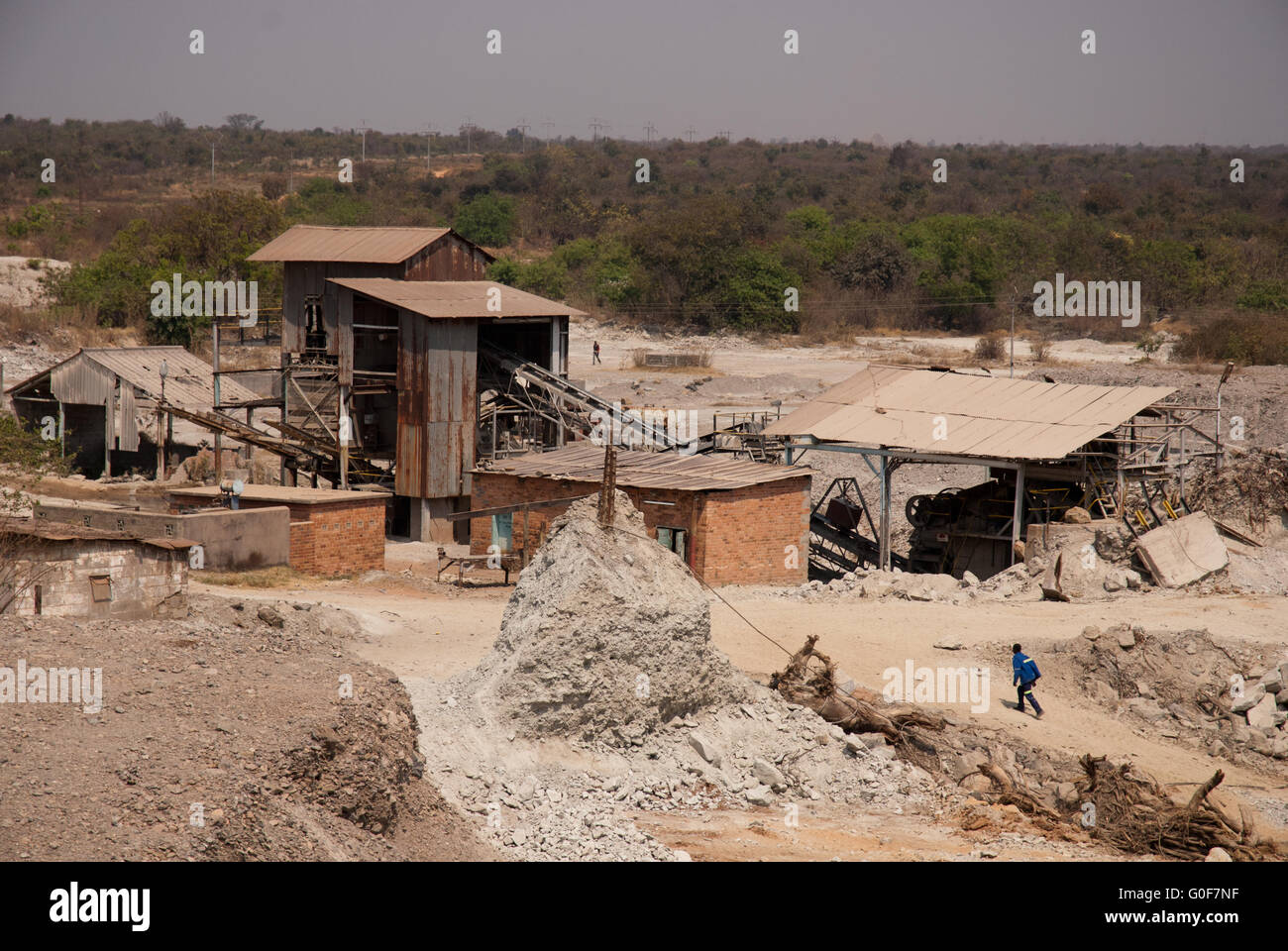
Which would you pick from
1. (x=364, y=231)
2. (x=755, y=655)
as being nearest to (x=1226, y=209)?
(x=364, y=231)

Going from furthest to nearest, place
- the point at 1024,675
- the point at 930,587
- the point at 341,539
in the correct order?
the point at 341,539
the point at 930,587
the point at 1024,675

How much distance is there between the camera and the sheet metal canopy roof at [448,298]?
1280 inches

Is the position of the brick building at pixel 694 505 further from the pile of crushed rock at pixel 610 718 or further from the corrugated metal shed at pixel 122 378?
the corrugated metal shed at pixel 122 378

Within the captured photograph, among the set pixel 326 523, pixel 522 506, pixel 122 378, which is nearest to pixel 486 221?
pixel 122 378

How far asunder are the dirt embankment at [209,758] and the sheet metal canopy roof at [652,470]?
35.9 feet

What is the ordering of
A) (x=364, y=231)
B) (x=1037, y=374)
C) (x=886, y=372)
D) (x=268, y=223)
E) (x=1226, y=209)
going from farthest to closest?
(x=1226, y=209)
(x=268, y=223)
(x=1037, y=374)
(x=364, y=231)
(x=886, y=372)

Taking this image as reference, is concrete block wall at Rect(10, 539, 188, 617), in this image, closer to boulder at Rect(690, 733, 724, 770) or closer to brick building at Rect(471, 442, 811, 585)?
boulder at Rect(690, 733, 724, 770)

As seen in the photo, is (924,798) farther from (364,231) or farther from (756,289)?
(756,289)

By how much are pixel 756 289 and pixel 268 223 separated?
23.0 meters

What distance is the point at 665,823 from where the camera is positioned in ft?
49.6

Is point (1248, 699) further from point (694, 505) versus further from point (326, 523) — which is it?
point (326, 523)

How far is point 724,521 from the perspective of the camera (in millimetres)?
26719

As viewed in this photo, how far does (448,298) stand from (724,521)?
10957 millimetres

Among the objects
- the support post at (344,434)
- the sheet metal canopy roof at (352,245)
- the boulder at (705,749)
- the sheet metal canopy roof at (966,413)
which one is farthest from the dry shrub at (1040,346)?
the boulder at (705,749)
